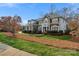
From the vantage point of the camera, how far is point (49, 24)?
101 inches

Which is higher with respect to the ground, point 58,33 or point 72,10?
point 72,10

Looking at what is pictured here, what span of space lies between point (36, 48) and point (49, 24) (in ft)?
0.68

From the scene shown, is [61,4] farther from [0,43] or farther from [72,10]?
[0,43]

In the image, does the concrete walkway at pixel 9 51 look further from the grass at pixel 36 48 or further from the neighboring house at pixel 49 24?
the neighboring house at pixel 49 24

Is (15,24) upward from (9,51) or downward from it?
upward

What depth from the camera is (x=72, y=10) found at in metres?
2.56

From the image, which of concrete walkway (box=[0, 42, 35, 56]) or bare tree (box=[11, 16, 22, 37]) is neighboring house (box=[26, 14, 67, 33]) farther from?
concrete walkway (box=[0, 42, 35, 56])

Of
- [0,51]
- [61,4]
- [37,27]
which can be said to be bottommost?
[0,51]

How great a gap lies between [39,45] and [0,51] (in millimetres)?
299

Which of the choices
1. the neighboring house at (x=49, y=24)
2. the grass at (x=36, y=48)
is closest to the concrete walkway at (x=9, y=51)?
the grass at (x=36, y=48)

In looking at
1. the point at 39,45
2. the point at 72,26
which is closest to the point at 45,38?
the point at 39,45

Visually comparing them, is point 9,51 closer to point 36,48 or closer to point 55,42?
point 36,48

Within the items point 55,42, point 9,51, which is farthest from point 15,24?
point 55,42

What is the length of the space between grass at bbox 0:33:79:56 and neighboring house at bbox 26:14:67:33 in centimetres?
12
